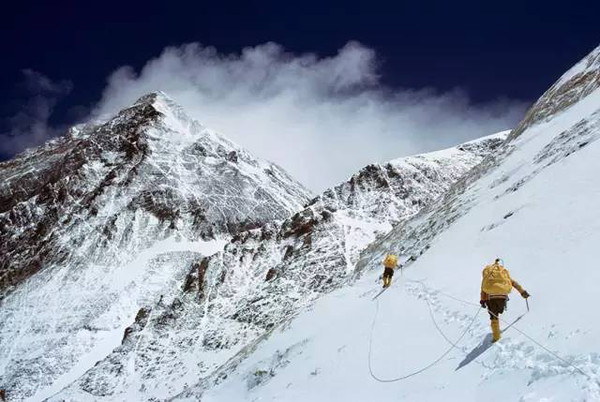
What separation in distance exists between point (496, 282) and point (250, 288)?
89620 millimetres

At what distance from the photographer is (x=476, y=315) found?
16297mm

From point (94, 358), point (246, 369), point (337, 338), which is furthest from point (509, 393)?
point (94, 358)

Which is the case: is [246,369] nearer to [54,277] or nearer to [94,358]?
[94,358]

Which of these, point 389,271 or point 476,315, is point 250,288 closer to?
point 389,271

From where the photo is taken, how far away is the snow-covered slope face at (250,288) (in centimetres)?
7912

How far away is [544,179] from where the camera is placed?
26.7 m

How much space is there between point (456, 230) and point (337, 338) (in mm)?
10185

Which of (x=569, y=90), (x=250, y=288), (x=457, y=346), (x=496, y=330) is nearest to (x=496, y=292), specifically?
(x=496, y=330)

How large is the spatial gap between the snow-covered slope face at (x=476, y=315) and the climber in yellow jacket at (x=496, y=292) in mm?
479

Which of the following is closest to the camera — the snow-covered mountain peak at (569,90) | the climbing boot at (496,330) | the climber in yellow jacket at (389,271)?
the climbing boot at (496,330)

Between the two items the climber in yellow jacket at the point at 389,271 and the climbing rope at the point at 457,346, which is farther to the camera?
the climber in yellow jacket at the point at 389,271

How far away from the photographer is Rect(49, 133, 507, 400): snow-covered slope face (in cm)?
7912

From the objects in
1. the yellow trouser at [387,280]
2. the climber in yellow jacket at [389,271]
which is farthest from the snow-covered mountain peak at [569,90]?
the yellow trouser at [387,280]

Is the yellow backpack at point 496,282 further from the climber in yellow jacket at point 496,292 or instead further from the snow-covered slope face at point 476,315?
the snow-covered slope face at point 476,315
